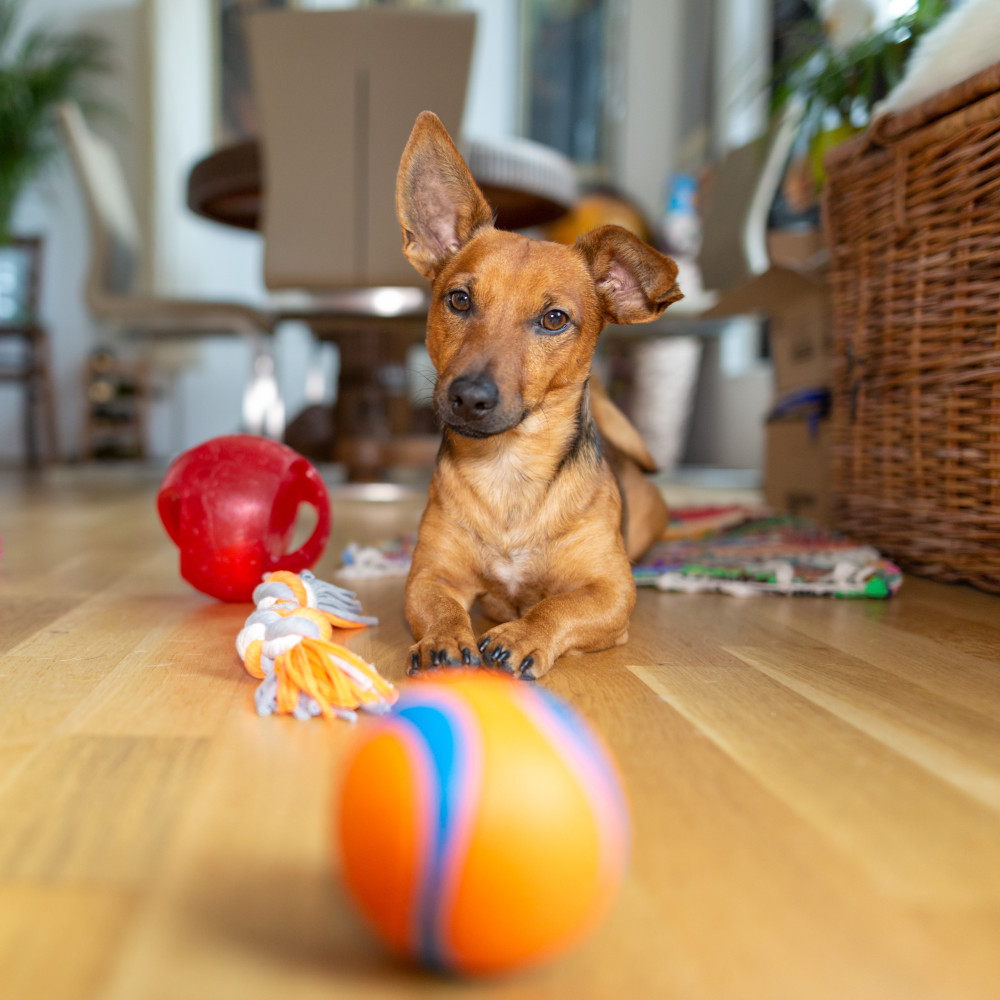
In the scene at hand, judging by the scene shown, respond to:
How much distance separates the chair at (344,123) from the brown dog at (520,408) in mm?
1760

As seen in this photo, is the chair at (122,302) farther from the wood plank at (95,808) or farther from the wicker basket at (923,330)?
the wood plank at (95,808)

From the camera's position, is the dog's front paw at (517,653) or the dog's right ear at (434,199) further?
the dog's right ear at (434,199)

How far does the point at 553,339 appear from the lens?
1.47 meters

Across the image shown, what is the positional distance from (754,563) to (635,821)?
1.36 metres

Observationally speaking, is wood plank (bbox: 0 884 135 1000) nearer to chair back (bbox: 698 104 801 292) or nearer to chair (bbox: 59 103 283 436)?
chair back (bbox: 698 104 801 292)

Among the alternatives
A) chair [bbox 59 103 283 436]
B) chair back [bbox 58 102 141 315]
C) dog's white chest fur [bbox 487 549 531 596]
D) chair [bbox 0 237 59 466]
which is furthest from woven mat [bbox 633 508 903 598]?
chair [bbox 0 237 59 466]

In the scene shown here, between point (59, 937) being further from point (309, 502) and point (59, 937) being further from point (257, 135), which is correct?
point (257, 135)

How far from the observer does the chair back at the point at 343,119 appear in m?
3.13

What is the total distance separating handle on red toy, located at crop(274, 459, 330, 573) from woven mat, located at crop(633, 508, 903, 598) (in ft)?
2.29

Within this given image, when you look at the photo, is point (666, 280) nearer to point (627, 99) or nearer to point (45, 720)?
point (45, 720)

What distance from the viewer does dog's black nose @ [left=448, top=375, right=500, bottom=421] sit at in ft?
4.21

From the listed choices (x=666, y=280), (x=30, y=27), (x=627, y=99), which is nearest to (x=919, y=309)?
(x=666, y=280)

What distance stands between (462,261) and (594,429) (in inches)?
16.1

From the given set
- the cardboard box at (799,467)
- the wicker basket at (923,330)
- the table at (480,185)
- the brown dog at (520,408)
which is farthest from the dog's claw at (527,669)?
the table at (480,185)
